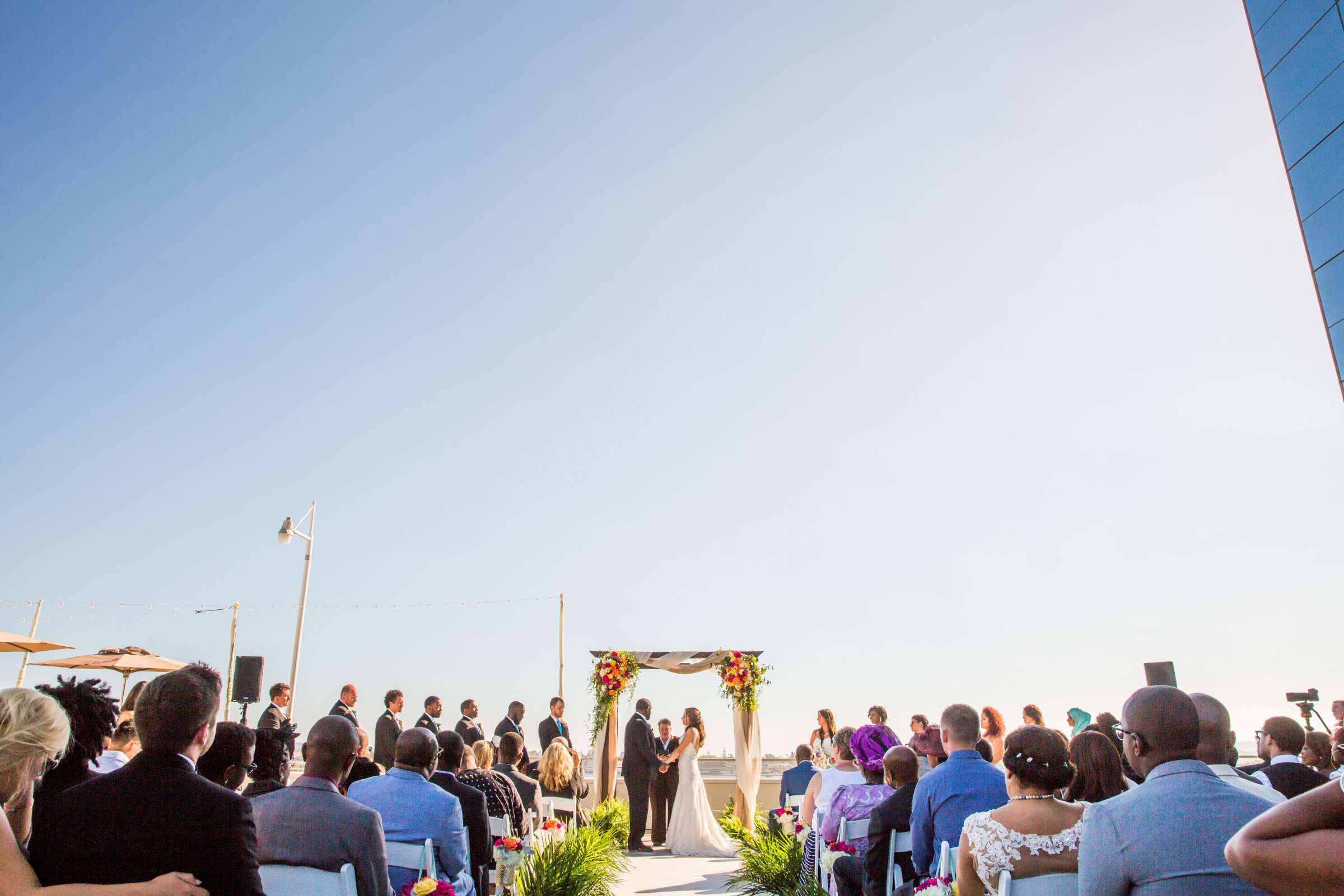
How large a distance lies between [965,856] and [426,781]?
2763mm

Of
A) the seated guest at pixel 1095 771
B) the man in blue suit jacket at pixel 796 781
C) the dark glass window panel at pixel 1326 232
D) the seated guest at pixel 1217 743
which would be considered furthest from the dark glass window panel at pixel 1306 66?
the seated guest at pixel 1095 771

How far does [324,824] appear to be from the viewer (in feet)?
11.2

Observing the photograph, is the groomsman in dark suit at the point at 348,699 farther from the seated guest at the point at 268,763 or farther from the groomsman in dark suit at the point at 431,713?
the seated guest at the point at 268,763

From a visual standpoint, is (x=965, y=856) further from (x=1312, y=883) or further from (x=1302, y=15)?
(x=1302, y=15)

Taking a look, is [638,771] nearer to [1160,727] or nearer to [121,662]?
[121,662]

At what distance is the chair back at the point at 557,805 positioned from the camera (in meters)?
8.29

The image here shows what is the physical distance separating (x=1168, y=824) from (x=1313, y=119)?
60.7 ft

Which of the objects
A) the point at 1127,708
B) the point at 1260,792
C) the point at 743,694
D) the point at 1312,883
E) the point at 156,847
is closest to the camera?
the point at 1312,883

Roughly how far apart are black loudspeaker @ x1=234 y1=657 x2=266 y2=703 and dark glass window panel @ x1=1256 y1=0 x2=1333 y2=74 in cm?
2115

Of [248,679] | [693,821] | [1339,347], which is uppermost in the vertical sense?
[1339,347]

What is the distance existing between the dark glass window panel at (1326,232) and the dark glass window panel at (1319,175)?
0.16 metres

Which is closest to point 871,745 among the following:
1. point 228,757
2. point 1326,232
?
point 228,757

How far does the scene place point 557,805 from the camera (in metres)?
8.47

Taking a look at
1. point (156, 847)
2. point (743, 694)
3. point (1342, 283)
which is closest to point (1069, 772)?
point (156, 847)
